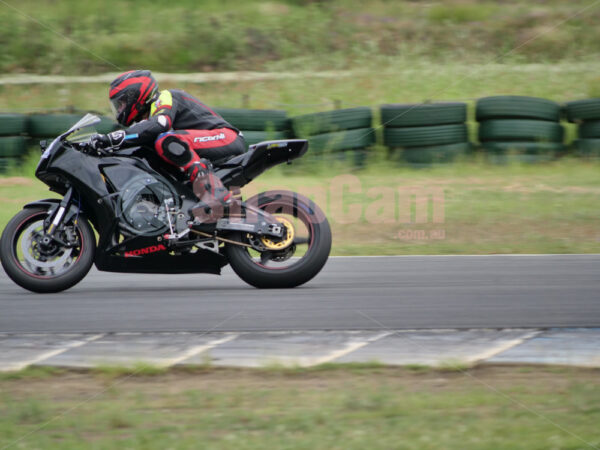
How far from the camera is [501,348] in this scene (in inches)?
178

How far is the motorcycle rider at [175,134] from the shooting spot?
A: 595 centimetres

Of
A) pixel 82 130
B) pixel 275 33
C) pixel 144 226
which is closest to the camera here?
pixel 144 226

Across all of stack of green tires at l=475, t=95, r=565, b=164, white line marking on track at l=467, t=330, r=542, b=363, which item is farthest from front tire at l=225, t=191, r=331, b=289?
stack of green tires at l=475, t=95, r=565, b=164

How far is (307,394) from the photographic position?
386cm

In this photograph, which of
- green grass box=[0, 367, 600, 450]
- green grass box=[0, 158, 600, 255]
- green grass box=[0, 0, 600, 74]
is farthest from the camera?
green grass box=[0, 0, 600, 74]

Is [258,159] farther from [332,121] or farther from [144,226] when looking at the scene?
[332,121]

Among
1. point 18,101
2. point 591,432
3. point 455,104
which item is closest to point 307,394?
point 591,432

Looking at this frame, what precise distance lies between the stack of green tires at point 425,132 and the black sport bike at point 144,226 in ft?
23.5

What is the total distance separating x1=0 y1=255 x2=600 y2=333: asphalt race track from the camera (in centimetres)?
517

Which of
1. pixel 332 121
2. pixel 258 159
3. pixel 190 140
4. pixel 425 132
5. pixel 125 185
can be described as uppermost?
pixel 332 121

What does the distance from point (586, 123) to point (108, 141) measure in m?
9.32

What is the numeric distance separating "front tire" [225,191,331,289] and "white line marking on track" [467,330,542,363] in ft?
5.64

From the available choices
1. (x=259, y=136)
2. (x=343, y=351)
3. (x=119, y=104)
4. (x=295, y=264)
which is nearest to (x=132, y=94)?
(x=119, y=104)

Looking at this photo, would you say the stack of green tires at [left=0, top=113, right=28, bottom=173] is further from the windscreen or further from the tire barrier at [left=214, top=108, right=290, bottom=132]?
the windscreen
